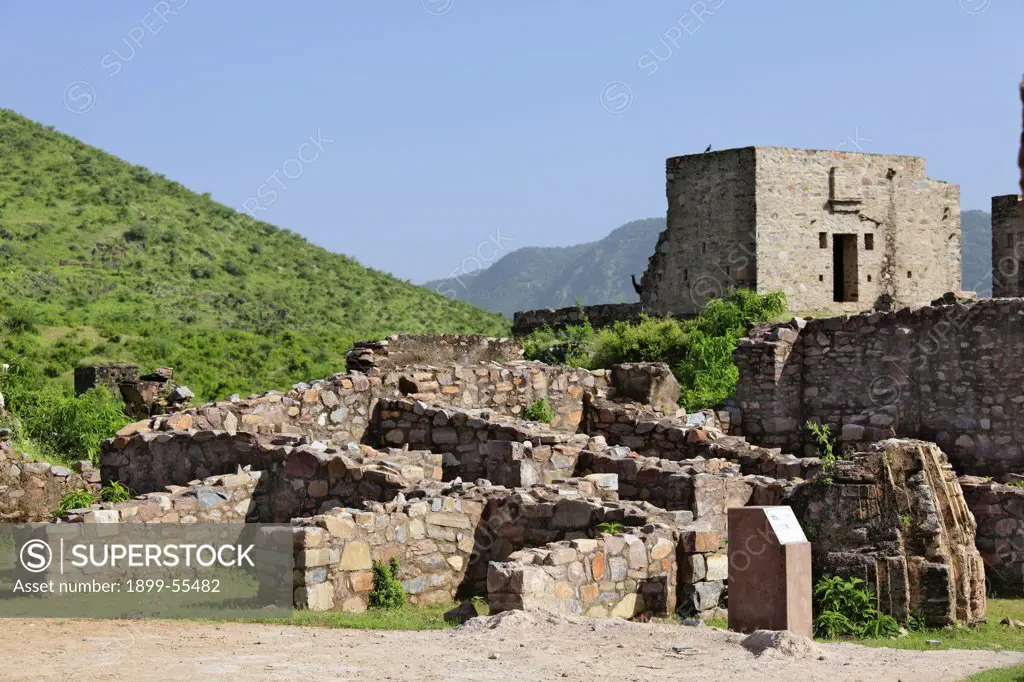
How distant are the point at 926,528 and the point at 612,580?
2471 mm

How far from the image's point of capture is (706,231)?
23.9 metres

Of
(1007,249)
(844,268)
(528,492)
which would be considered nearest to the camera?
(528,492)

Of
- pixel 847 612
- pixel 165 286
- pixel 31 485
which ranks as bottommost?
pixel 847 612

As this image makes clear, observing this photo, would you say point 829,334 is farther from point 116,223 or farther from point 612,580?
point 116,223

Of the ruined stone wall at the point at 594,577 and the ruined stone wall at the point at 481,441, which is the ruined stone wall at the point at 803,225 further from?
the ruined stone wall at the point at 594,577

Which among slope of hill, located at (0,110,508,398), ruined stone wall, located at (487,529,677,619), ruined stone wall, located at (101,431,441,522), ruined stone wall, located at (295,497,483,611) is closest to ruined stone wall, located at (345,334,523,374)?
ruined stone wall, located at (101,431,441,522)

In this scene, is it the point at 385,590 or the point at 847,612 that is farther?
the point at 385,590

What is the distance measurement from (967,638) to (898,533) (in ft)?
2.99

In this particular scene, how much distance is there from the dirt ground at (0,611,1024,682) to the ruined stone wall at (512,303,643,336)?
15.2 m

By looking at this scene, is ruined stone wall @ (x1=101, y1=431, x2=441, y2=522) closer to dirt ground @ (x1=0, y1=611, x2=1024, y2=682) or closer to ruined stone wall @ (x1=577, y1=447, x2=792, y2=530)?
ruined stone wall @ (x1=577, y1=447, x2=792, y2=530)

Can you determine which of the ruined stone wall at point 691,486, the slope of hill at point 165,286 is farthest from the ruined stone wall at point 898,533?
the slope of hill at point 165,286

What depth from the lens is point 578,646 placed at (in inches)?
314

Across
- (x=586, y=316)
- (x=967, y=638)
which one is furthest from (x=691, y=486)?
(x=586, y=316)

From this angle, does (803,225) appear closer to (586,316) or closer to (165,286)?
(586,316)
